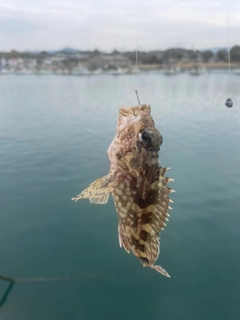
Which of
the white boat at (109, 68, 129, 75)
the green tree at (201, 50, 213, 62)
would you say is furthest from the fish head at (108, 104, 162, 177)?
the green tree at (201, 50, 213, 62)

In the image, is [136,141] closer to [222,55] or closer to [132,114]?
[132,114]

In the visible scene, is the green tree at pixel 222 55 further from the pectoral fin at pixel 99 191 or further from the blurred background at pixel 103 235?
the pectoral fin at pixel 99 191

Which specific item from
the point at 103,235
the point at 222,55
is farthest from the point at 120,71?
the point at 103,235

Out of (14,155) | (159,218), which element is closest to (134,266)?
(159,218)

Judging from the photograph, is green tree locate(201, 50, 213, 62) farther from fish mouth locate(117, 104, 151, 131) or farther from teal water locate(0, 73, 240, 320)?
fish mouth locate(117, 104, 151, 131)

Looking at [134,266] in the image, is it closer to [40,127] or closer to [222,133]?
[222,133]

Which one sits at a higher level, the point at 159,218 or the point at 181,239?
the point at 159,218
